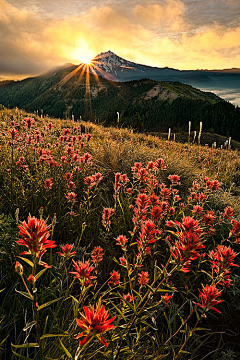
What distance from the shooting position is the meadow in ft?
3.43

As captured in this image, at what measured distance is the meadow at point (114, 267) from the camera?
1047 millimetres

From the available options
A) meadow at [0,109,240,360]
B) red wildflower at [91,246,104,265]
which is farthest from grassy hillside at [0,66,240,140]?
red wildflower at [91,246,104,265]

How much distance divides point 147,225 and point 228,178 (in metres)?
5.84

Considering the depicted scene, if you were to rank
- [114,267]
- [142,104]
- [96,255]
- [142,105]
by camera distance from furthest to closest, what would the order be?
[142,104]
[142,105]
[114,267]
[96,255]

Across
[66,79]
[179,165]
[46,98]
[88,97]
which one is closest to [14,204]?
[179,165]

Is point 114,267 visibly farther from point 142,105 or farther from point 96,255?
point 142,105

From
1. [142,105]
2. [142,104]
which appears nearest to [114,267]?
[142,105]

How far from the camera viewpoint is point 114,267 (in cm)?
237

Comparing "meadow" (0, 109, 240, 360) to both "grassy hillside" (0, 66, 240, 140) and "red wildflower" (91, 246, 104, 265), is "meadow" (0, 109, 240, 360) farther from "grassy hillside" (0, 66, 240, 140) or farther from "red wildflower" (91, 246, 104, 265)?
"grassy hillside" (0, 66, 240, 140)

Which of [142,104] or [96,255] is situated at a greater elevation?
[142,104]

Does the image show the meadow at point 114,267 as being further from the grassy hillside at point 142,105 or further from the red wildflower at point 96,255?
the grassy hillside at point 142,105

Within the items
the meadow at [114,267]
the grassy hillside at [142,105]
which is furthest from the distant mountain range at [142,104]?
the meadow at [114,267]

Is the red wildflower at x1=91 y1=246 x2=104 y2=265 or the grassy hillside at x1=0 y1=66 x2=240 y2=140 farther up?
the grassy hillside at x1=0 y1=66 x2=240 y2=140

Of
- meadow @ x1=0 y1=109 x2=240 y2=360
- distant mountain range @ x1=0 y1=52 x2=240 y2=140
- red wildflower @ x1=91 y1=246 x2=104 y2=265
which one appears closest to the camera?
meadow @ x1=0 y1=109 x2=240 y2=360
